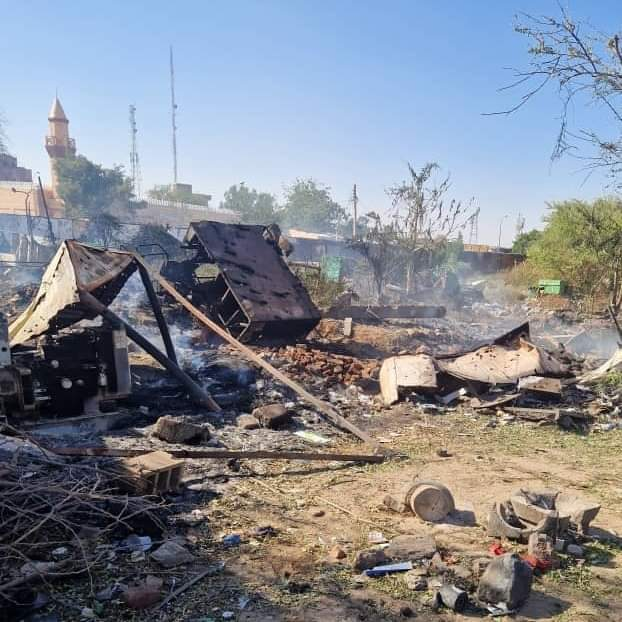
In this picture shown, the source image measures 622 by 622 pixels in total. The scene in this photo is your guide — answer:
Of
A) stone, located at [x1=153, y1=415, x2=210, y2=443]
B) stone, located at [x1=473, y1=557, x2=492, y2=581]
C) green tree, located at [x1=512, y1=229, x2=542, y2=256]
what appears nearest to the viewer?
stone, located at [x1=473, y1=557, x2=492, y2=581]

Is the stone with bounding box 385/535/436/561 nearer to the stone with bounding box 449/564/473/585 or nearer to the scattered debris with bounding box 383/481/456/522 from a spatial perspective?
the stone with bounding box 449/564/473/585

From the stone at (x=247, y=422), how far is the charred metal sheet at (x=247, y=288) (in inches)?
117

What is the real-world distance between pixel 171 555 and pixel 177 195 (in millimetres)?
55055

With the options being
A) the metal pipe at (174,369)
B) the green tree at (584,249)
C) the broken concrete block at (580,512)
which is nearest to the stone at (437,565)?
the broken concrete block at (580,512)

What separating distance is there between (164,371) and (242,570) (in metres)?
4.91

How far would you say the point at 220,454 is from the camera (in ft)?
14.9

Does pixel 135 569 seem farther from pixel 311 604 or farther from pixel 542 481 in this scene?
pixel 542 481

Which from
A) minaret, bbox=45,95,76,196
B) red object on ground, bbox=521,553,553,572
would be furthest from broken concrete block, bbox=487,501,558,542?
minaret, bbox=45,95,76,196

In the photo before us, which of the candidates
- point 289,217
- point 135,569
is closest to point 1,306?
point 135,569

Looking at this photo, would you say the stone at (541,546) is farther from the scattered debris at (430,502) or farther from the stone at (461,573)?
the scattered debris at (430,502)

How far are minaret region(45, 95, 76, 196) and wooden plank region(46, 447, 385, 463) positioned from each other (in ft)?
118

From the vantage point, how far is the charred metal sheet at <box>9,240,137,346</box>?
238 inches

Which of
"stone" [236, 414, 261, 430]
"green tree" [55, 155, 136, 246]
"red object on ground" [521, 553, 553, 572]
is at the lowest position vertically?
"red object on ground" [521, 553, 553, 572]

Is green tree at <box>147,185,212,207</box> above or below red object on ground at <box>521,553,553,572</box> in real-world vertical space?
above
